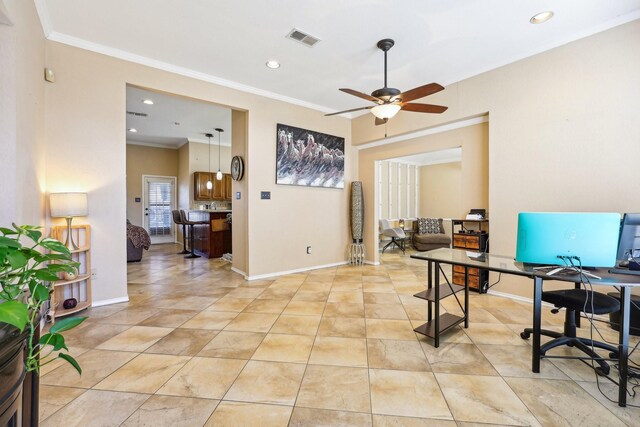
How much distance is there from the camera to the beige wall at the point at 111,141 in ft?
9.88

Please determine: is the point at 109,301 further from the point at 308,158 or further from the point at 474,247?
the point at 474,247

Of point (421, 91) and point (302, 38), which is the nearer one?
point (421, 91)

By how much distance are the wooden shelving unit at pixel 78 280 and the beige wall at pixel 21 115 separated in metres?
0.31

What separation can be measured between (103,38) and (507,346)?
A: 5073 millimetres

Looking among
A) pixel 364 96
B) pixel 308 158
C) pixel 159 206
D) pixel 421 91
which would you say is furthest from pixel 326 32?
pixel 159 206

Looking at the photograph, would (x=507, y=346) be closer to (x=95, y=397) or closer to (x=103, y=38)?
(x=95, y=397)

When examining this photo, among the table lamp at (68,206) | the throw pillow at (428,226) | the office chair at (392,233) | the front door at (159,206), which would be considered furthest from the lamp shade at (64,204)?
the throw pillow at (428,226)

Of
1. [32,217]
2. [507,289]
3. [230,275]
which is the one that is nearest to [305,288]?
[230,275]

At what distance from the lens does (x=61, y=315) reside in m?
2.87

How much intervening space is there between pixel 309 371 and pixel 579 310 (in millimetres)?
1986

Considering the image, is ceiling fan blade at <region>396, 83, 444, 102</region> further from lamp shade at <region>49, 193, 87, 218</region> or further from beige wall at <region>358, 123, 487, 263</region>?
lamp shade at <region>49, 193, 87, 218</region>

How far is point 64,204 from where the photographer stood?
281cm

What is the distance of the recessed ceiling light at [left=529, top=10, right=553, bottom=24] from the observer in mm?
2660

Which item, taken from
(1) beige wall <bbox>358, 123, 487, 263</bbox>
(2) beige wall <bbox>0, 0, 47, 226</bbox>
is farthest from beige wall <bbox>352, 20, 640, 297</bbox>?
(2) beige wall <bbox>0, 0, 47, 226</bbox>
